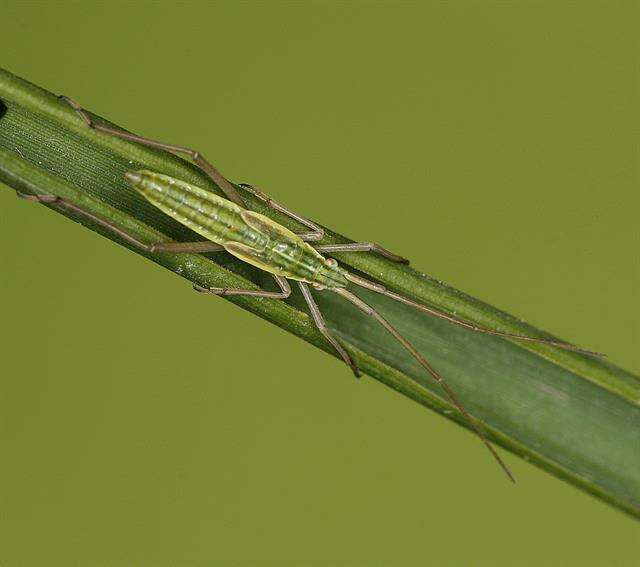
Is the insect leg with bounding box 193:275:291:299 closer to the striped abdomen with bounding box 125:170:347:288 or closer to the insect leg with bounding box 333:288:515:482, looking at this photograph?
the striped abdomen with bounding box 125:170:347:288

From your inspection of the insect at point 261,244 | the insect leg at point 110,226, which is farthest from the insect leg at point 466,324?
the insect leg at point 110,226

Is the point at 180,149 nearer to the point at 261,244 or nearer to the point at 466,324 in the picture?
the point at 261,244

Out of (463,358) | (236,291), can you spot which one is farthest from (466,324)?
(236,291)

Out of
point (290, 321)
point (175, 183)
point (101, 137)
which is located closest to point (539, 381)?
point (290, 321)

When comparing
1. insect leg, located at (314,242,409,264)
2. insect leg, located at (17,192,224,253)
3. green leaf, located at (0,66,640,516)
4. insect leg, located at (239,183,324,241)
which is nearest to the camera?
insect leg, located at (17,192,224,253)

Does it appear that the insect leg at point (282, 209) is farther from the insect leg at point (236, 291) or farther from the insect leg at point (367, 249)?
the insect leg at point (236, 291)

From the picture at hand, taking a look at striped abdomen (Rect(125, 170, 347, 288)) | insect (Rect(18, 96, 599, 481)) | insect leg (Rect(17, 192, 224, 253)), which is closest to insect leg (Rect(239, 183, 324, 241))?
insect (Rect(18, 96, 599, 481))
